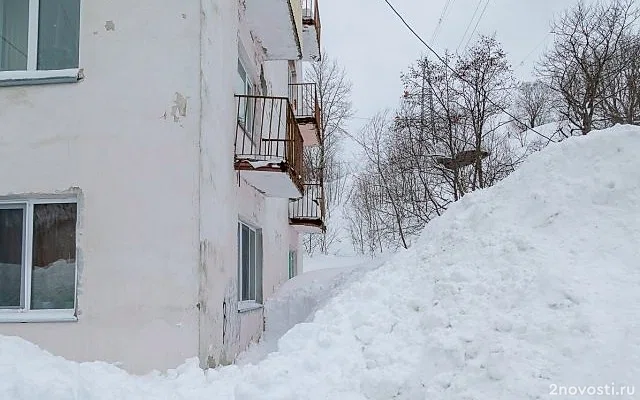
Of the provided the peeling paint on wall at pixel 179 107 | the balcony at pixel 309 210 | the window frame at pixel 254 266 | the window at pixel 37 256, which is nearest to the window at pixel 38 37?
the peeling paint on wall at pixel 179 107

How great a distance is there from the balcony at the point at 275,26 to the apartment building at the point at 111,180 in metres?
2.19

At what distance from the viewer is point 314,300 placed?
11.4 m

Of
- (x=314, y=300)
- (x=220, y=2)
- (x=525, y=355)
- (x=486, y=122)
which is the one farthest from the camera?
(x=486, y=122)

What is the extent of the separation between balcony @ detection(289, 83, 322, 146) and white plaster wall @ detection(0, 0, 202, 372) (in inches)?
325

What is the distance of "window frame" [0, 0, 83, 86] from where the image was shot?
6.58 meters

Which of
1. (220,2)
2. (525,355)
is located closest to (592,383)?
(525,355)

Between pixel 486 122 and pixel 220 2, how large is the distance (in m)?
14.1

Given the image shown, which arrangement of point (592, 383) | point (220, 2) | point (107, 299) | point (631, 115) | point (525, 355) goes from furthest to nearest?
1. point (631, 115)
2. point (220, 2)
3. point (107, 299)
4. point (525, 355)
5. point (592, 383)

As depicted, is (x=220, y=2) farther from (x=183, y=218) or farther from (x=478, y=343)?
(x=478, y=343)

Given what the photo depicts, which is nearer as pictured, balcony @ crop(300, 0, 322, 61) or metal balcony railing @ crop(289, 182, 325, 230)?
balcony @ crop(300, 0, 322, 61)

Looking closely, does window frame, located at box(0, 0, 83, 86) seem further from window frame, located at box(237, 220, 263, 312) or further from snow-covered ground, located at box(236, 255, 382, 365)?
snow-covered ground, located at box(236, 255, 382, 365)

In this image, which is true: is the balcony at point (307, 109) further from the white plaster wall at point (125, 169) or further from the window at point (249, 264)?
the white plaster wall at point (125, 169)

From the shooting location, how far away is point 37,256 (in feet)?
21.3

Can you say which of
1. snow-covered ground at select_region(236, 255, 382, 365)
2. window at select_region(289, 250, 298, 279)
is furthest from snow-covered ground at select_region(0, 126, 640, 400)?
window at select_region(289, 250, 298, 279)
